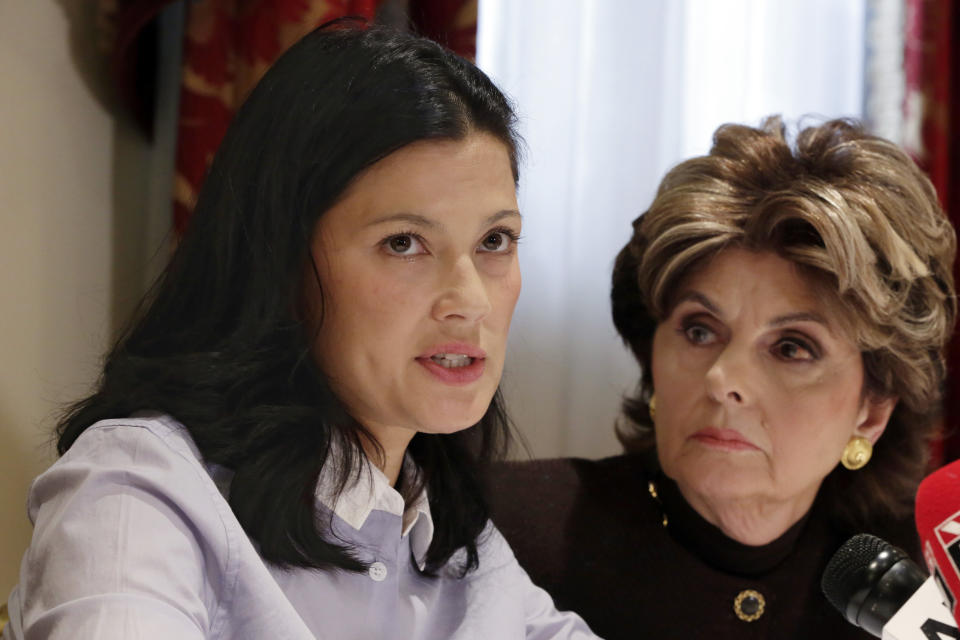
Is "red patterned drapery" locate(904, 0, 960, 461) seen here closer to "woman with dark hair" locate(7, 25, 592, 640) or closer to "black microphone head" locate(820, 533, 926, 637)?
"black microphone head" locate(820, 533, 926, 637)

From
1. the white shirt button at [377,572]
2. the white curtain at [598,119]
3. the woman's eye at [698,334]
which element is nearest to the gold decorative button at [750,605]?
the woman's eye at [698,334]

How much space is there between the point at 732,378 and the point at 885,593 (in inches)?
13.5

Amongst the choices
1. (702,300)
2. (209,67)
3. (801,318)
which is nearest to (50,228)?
(209,67)

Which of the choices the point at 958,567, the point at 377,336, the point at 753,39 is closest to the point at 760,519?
the point at 958,567

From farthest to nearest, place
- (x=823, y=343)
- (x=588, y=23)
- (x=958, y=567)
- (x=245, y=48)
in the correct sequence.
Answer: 1. (x=588, y=23)
2. (x=245, y=48)
3. (x=823, y=343)
4. (x=958, y=567)

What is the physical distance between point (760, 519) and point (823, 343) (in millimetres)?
264

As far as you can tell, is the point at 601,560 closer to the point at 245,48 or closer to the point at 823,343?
the point at 823,343

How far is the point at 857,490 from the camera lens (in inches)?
62.8

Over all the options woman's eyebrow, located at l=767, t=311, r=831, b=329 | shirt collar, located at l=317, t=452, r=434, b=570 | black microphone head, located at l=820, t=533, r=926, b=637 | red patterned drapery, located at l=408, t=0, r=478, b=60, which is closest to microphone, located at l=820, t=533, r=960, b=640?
black microphone head, located at l=820, t=533, r=926, b=637

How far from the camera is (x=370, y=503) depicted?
1.08 meters

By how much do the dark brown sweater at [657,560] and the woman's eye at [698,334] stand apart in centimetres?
23

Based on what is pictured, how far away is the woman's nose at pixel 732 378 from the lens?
140 centimetres

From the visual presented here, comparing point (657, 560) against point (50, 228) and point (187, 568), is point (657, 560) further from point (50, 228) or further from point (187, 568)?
point (50, 228)

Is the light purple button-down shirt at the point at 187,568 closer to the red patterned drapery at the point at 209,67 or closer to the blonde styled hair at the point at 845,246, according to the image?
the blonde styled hair at the point at 845,246
